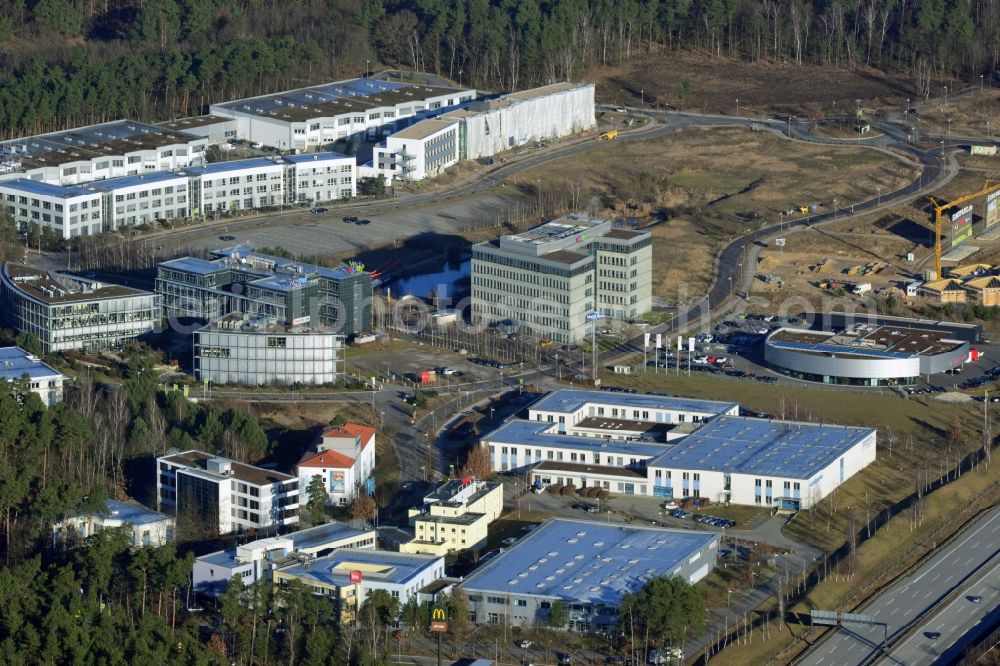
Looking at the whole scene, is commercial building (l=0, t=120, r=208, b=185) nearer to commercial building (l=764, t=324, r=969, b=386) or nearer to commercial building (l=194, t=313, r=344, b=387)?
commercial building (l=194, t=313, r=344, b=387)

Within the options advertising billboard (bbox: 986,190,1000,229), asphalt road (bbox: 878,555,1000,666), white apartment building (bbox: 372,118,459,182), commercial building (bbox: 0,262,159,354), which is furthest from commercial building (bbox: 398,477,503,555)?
white apartment building (bbox: 372,118,459,182)

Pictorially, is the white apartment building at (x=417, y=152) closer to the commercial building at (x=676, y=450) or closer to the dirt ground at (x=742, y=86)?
→ the dirt ground at (x=742, y=86)

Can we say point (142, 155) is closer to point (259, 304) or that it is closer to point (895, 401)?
point (259, 304)

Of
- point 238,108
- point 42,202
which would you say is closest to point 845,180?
point 238,108

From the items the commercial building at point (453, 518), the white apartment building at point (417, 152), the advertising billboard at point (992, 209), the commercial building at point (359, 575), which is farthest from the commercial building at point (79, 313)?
the advertising billboard at point (992, 209)

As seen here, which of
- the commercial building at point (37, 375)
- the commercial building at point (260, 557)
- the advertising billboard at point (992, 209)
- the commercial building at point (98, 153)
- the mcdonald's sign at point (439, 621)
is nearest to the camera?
the mcdonald's sign at point (439, 621)

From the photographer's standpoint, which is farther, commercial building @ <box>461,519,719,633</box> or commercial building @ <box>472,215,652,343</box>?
commercial building @ <box>472,215,652,343</box>

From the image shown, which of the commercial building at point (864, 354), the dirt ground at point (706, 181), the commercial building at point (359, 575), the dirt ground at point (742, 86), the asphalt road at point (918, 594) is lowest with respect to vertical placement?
the dirt ground at point (706, 181)
